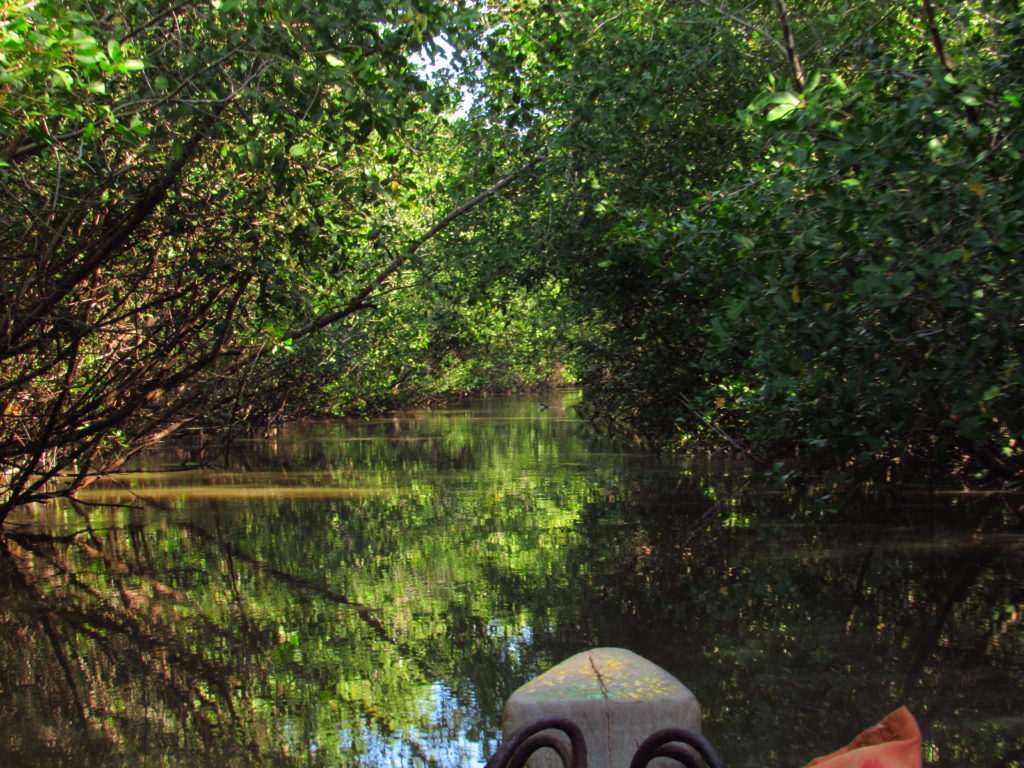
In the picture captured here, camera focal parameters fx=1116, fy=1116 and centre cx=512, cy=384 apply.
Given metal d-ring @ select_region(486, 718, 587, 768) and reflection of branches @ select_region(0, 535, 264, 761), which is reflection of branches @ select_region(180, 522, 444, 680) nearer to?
reflection of branches @ select_region(0, 535, 264, 761)

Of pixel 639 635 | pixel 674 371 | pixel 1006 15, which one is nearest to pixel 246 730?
pixel 639 635

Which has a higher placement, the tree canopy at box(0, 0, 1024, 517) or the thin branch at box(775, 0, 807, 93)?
the thin branch at box(775, 0, 807, 93)

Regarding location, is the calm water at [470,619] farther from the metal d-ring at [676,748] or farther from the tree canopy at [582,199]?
the metal d-ring at [676,748]

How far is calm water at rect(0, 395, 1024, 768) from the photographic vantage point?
6.40 metres

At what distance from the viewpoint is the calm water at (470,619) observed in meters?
6.40

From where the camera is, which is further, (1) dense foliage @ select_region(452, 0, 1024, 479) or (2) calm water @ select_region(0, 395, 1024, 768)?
(2) calm water @ select_region(0, 395, 1024, 768)

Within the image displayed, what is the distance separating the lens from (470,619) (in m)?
8.95

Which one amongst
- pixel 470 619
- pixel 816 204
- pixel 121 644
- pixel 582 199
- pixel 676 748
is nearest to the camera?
pixel 676 748

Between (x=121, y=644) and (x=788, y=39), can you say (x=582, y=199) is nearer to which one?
(x=788, y=39)

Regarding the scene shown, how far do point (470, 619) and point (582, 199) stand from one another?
20.3 feet

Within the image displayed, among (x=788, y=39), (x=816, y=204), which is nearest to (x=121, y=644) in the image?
(x=816, y=204)

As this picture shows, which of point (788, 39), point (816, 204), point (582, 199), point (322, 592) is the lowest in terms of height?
point (322, 592)

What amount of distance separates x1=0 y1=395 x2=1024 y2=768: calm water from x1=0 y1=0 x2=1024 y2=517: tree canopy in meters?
1.22

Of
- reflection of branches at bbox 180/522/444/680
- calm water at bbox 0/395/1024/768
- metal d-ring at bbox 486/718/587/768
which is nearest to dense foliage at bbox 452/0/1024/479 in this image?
calm water at bbox 0/395/1024/768
